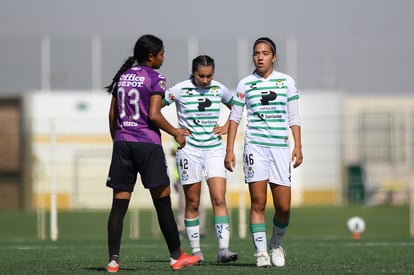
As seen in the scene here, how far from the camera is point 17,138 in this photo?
115ft

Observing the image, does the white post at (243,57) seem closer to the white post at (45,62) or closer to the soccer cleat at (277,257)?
the white post at (45,62)

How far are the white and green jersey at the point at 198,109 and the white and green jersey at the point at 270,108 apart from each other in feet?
2.58

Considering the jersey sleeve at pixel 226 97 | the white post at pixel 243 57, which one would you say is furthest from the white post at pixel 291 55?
the jersey sleeve at pixel 226 97

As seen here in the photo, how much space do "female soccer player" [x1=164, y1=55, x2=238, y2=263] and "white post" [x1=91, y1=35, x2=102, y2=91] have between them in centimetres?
2639

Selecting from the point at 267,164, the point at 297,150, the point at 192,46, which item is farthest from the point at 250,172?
the point at 192,46

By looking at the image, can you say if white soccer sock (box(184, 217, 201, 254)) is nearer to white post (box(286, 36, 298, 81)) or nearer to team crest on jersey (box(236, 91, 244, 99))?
team crest on jersey (box(236, 91, 244, 99))

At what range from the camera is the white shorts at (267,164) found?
1111 centimetres

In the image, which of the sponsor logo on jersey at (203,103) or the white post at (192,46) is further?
the white post at (192,46)

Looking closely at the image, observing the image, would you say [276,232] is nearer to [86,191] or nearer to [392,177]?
[86,191]

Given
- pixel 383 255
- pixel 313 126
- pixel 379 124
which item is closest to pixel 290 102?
pixel 383 255

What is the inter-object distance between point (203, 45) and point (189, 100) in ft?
87.3

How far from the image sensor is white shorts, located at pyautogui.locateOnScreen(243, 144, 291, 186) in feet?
36.4

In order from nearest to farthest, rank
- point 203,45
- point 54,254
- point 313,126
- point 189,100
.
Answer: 1. point 189,100
2. point 54,254
3. point 313,126
4. point 203,45

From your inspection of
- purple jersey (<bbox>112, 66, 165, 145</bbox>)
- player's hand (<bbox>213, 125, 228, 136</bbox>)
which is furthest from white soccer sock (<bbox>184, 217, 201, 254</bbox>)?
purple jersey (<bbox>112, 66, 165, 145</bbox>)
